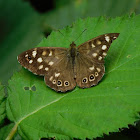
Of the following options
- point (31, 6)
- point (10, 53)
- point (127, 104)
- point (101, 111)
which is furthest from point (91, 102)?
point (31, 6)

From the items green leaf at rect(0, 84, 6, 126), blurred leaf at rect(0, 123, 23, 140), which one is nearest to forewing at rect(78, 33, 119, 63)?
green leaf at rect(0, 84, 6, 126)

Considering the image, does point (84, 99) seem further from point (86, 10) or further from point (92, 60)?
point (86, 10)

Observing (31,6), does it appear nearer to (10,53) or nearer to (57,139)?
(10,53)

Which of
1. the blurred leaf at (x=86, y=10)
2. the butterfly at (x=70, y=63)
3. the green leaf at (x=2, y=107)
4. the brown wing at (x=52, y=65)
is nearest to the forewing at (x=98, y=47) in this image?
the butterfly at (x=70, y=63)

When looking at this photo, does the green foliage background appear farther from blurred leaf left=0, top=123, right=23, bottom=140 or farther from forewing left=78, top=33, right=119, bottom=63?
forewing left=78, top=33, right=119, bottom=63

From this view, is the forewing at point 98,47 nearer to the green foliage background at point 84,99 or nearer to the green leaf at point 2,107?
the green foliage background at point 84,99
